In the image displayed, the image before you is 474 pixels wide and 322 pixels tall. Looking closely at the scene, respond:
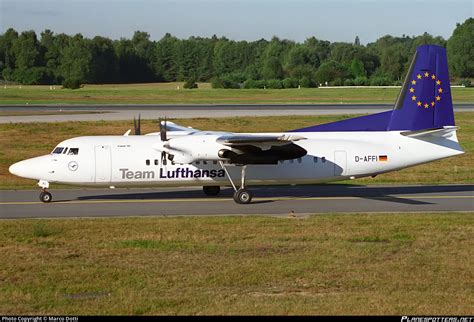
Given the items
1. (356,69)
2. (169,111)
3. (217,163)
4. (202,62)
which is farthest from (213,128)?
(202,62)

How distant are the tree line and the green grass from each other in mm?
80942

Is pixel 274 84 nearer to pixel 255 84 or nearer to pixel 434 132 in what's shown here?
pixel 255 84

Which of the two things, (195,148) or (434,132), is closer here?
(195,148)

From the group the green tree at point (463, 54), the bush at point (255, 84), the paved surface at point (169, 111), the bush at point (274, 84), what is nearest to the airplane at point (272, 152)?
the paved surface at point (169, 111)

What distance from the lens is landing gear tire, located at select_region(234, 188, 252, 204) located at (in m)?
24.3

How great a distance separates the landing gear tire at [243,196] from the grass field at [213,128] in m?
7.97

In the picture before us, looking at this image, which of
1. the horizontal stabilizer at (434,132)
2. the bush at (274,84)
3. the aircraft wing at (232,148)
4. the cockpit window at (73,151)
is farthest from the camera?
the bush at (274,84)

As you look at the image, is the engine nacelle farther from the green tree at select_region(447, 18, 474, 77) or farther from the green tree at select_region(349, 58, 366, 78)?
the green tree at select_region(447, 18, 474, 77)

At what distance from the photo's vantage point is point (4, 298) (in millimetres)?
13391

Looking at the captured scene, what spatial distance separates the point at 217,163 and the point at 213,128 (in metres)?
23.8

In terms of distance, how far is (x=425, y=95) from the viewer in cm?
2561

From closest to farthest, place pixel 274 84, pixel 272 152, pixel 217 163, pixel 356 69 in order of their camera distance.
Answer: pixel 272 152 → pixel 217 163 → pixel 274 84 → pixel 356 69

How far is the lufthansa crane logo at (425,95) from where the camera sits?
25594 mm

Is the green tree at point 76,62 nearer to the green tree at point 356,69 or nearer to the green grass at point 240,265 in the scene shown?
the green tree at point 356,69
